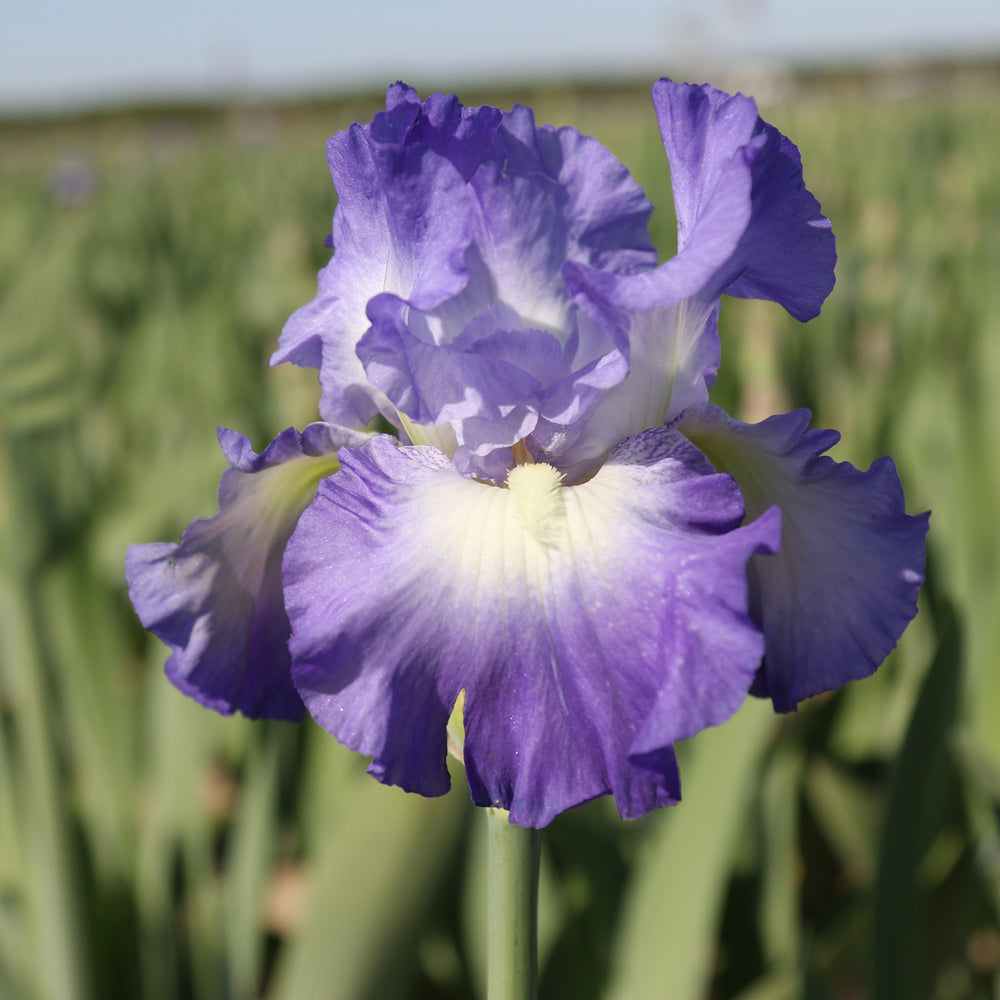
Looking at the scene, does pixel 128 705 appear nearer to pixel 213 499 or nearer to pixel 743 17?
pixel 213 499

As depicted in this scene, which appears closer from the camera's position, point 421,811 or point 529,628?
point 529,628

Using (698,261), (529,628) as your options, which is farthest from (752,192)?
Answer: (529,628)

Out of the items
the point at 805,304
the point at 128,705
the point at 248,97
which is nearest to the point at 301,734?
the point at 128,705

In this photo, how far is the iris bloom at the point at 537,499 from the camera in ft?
1.02

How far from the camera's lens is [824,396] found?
1.56 metres

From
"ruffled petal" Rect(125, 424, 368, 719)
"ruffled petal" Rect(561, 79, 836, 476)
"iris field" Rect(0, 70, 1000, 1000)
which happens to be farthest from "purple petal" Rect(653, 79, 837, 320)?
"iris field" Rect(0, 70, 1000, 1000)

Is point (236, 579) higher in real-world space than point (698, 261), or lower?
lower

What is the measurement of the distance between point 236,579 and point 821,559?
22cm

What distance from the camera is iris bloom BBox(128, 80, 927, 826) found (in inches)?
12.3

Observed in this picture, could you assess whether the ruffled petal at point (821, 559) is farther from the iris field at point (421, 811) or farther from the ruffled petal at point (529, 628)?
the iris field at point (421, 811)

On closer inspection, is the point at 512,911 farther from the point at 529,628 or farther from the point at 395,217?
the point at 395,217

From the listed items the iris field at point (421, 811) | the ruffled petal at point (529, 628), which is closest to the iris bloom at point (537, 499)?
the ruffled petal at point (529, 628)

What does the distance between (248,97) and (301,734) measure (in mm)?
13219

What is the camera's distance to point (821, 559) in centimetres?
36
